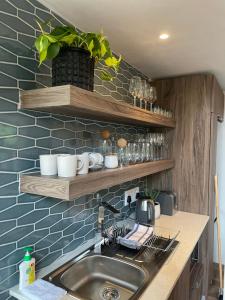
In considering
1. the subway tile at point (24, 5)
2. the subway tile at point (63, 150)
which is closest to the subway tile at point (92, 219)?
the subway tile at point (63, 150)

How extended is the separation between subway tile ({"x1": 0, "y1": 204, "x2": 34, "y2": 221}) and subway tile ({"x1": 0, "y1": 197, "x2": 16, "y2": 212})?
2 cm

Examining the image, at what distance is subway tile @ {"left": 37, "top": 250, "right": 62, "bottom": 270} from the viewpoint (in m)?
1.20

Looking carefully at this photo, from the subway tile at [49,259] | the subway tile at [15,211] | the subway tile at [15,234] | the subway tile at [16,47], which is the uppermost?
the subway tile at [16,47]

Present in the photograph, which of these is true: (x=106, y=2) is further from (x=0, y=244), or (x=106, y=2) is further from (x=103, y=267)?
(x=103, y=267)

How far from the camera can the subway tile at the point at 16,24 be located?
3.19 feet

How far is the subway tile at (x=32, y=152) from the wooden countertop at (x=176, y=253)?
82 centimetres

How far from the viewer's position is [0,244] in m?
0.98

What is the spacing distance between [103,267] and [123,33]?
1.45 meters

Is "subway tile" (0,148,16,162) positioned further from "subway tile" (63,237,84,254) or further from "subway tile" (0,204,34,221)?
"subway tile" (63,237,84,254)

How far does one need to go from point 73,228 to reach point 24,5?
1.21 meters

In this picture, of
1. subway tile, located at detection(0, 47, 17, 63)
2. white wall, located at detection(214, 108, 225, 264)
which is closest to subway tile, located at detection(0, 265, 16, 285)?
subway tile, located at detection(0, 47, 17, 63)

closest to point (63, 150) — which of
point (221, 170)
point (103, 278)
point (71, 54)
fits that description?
point (71, 54)

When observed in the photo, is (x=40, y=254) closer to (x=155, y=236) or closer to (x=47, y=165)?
(x=47, y=165)

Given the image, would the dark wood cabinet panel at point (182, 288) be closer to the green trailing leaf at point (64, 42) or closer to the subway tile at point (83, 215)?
the subway tile at point (83, 215)
